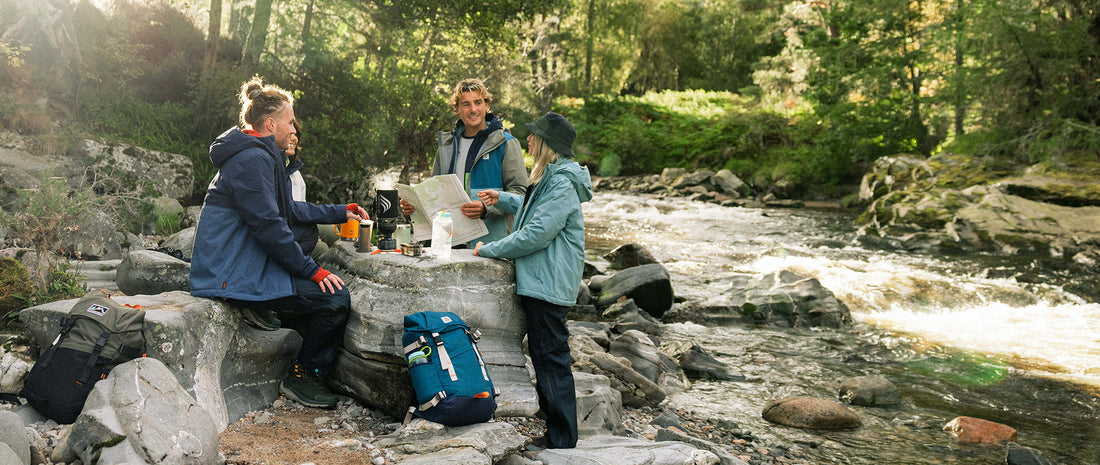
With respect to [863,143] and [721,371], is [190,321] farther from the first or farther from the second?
[863,143]

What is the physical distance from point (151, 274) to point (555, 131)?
3413mm

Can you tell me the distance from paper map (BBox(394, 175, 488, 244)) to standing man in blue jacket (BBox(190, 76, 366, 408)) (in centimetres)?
80

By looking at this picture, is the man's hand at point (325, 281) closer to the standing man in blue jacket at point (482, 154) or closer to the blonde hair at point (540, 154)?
the standing man in blue jacket at point (482, 154)

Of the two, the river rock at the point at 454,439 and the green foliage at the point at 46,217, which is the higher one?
the green foliage at the point at 46,217

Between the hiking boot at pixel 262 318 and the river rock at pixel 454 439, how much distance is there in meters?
1.28

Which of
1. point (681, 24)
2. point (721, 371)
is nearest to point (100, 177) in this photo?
point (721, 371)

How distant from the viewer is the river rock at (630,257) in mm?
14242

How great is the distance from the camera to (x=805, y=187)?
28656 mm

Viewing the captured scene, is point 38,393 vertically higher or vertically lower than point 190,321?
lower

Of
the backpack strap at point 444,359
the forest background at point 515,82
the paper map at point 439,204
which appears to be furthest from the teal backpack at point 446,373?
the forest background at point 515,82

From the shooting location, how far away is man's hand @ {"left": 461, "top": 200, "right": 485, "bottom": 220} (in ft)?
17.0

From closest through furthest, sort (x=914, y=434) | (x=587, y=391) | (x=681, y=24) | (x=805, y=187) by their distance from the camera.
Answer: (x=587, y=391) → (x=914, y=434) → (x=805, y=187) → (x=681, y=24)

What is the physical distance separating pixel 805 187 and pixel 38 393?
2815 cm

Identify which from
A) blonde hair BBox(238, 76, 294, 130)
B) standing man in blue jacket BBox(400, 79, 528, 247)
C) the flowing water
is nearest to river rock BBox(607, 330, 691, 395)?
the flowing water
